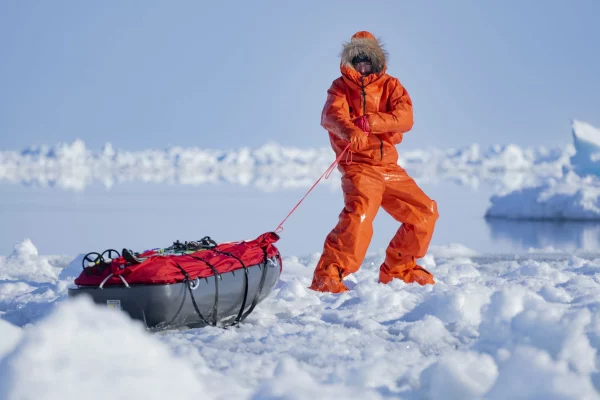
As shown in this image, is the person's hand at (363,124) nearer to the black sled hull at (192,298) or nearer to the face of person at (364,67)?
the face of person at (364,67)

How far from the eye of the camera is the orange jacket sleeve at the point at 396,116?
4.96 m

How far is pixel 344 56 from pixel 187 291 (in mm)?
2447

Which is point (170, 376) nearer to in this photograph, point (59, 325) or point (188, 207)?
point (59, 325)

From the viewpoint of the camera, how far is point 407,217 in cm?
528

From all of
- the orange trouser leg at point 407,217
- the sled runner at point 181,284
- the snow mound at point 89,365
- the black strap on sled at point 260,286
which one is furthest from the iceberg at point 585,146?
the snow mound at point 89,365

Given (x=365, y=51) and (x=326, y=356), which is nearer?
(x=326, y=356)

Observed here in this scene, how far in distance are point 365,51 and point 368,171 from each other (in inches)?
36.6

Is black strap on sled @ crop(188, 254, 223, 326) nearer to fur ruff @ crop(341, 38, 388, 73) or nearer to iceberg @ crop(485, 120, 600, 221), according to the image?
fur ruff @ crop(341, 38, 388, 73)

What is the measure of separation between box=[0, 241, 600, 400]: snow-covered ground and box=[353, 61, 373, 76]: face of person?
2119 mm

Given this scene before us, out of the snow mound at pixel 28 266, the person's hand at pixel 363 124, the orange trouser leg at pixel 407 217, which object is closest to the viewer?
the person's hand at pixel 363 124

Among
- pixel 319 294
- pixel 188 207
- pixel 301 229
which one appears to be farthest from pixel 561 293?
pixel 188 207

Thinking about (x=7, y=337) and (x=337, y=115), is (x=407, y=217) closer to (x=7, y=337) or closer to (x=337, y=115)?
(x=337, y=115)

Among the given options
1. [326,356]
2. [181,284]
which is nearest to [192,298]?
[181,284]

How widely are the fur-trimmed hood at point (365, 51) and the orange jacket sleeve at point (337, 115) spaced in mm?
225
